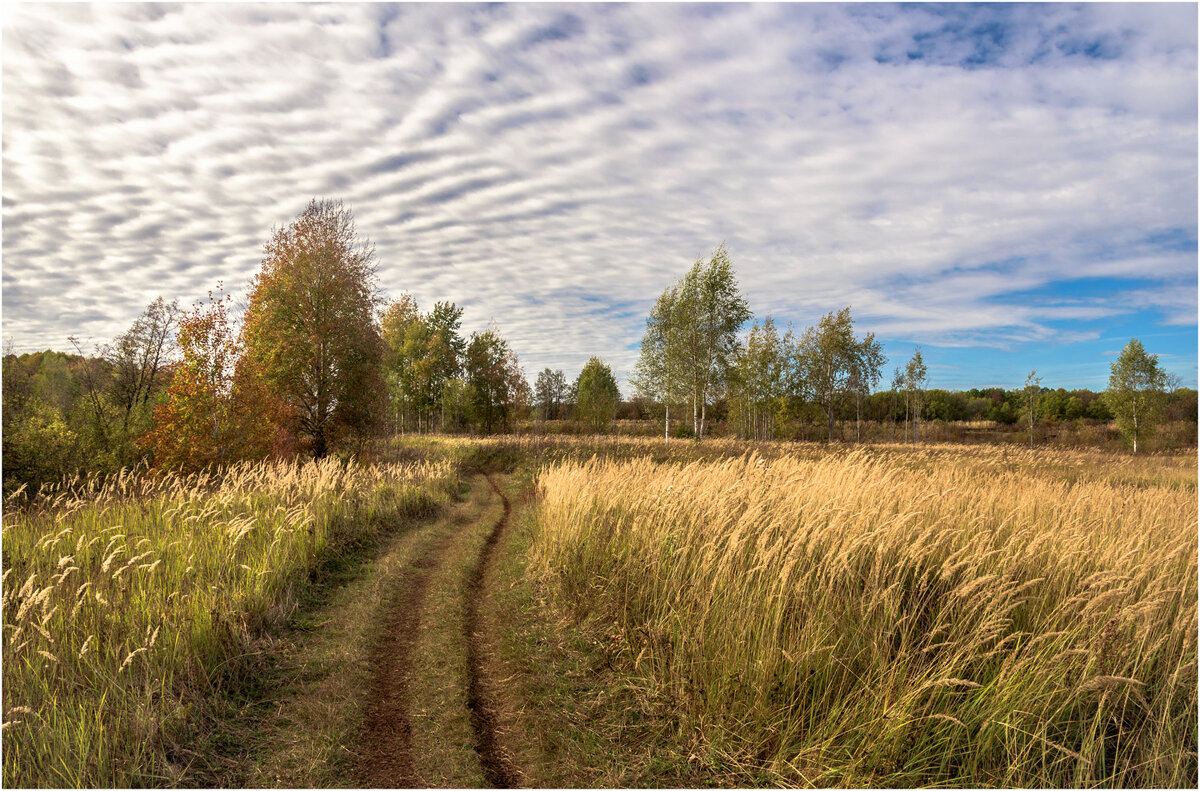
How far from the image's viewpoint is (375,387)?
21.9m

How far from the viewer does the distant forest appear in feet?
51.0

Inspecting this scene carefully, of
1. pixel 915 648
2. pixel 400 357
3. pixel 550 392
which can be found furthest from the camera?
pixel 550 392

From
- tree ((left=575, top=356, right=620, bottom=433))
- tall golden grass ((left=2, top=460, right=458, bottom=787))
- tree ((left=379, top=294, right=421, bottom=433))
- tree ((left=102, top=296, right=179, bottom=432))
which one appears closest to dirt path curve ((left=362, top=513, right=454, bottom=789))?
tall golden grass ((left=2, top=460, right=458, bottom=787))

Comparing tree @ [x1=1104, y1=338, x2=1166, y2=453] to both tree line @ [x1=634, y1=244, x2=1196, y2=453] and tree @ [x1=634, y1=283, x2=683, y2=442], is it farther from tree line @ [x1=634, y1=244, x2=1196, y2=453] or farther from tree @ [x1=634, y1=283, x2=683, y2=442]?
tree @ [x1=634, y1=283, x2=683, y2=442]

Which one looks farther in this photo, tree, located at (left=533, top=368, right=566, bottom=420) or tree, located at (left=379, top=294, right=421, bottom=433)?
tree, located at (left=533, top=368, right=566, bottom=420)

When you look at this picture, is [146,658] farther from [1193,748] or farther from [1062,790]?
[1193,748]

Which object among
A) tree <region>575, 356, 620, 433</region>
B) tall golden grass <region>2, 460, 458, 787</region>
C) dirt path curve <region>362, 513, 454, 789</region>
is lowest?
dirt path curve <region>362, 513, 454, 789</region>

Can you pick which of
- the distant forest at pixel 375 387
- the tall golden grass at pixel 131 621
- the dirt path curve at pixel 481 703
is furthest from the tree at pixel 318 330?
the dirt path curve at pixel 481 703

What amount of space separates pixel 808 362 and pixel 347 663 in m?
46.4

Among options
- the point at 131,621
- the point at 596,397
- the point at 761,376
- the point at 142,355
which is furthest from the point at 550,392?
the point at 131,621

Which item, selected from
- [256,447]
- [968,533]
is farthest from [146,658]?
[256,447]

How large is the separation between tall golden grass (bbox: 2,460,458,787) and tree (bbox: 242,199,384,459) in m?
11.3

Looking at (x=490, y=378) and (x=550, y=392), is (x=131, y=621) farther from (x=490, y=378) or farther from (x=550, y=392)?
(x=550, y=392)

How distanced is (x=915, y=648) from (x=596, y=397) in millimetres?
52490
